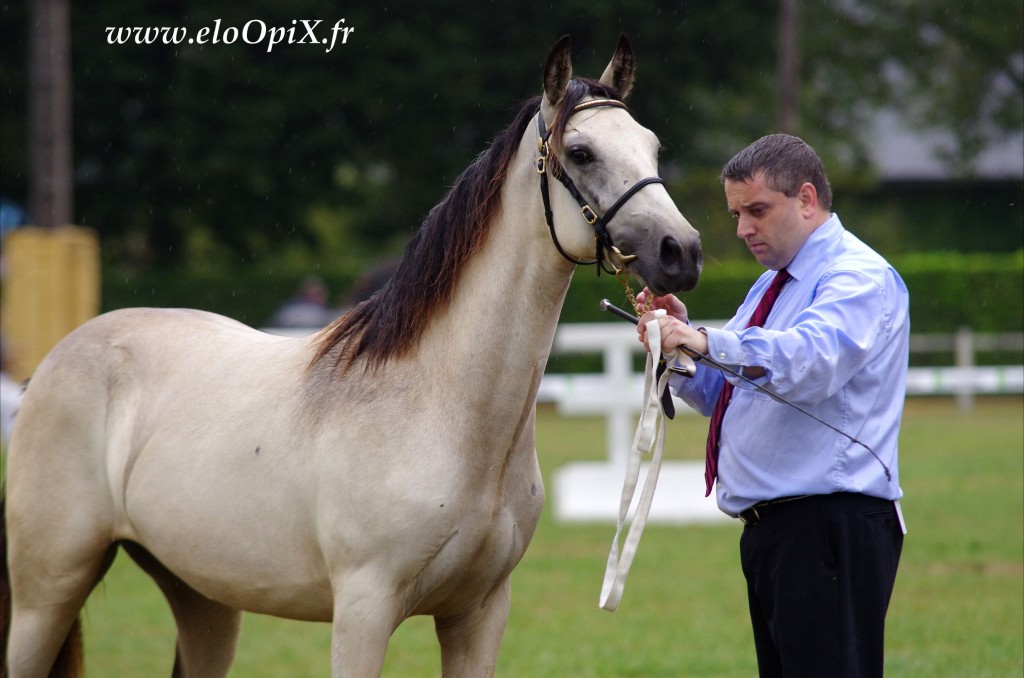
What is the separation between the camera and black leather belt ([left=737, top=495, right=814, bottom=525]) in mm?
3201

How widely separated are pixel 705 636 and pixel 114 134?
65.0 feet

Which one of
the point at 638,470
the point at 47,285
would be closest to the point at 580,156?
the point at 638,470

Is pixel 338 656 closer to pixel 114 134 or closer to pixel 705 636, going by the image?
pixel 705 636

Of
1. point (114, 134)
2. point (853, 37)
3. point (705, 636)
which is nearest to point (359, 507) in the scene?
point (705, 636)

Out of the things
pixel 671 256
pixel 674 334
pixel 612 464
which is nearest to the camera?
pixel 671 256

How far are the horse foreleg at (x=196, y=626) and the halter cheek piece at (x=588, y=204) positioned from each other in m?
2.13

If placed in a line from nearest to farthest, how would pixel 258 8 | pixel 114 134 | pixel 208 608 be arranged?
pixel 208 608
pixel 258 8
pixel 114 134

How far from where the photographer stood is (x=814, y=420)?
3158 millimetres

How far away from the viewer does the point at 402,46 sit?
2248 cm

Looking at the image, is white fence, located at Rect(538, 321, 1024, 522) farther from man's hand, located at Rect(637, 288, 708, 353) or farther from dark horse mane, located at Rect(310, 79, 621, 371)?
man's hand, located at Rect(637, 288, 708, 353)

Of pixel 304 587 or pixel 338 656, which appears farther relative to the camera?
pixel 304 587

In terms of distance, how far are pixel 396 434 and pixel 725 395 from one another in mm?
973

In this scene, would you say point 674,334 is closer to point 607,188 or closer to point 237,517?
point 607,188

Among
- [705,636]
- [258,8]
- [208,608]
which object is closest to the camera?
[208,608]
